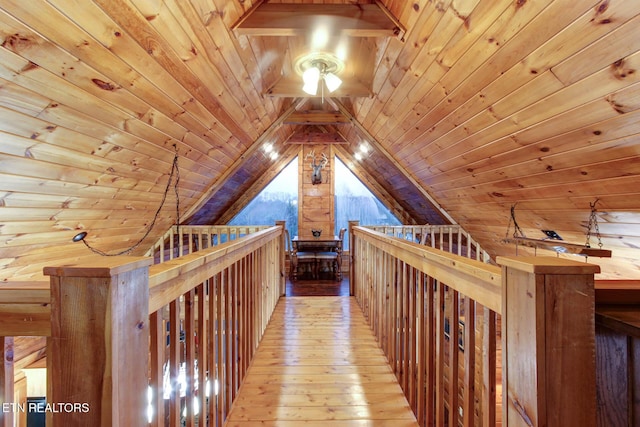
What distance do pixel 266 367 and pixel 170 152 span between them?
2.16 m

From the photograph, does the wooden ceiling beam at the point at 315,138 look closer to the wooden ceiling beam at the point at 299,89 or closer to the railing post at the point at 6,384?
the wooden ceiling beam at the point at 299,89

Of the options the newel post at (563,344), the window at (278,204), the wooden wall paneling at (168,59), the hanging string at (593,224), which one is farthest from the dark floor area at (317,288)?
the newel post at (563,344)

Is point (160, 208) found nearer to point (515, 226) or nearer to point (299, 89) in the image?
point (299, 89)

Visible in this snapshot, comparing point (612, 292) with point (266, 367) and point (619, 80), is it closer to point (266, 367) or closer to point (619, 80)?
point (619, 80)

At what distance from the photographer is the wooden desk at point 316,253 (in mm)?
5402

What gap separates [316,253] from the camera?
562 centimetres

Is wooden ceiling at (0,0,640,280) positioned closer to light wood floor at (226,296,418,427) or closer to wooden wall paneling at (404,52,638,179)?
wooden wall paneling at (404,52,638,179)

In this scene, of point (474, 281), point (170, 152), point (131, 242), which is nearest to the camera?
point (474, 281)

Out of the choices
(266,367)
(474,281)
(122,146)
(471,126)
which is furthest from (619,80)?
(122,146)

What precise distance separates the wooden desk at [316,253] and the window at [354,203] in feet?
3.46

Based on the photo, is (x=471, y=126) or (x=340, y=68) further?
(x=340, y=68)

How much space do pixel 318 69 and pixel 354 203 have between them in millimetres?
4714

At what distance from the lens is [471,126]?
2408mm

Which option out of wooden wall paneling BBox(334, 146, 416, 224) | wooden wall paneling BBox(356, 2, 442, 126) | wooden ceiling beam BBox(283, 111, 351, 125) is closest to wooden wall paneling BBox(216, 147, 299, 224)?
wooden wall paneling BBox(334, 146, 416, 224)
